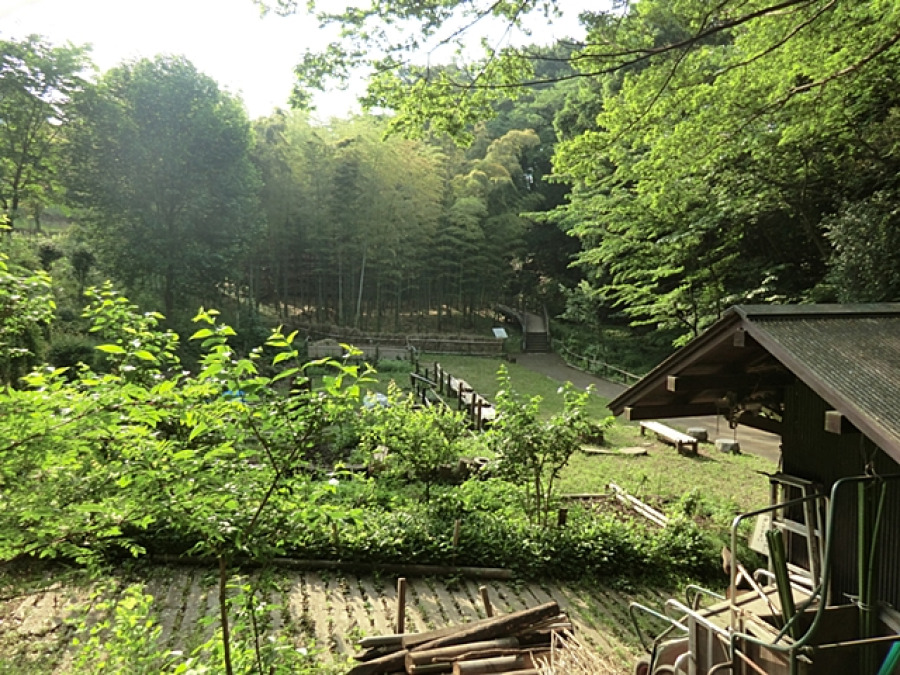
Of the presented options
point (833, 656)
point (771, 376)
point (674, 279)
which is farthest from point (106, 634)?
point (674, 279)

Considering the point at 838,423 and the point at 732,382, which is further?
the point at 732,382

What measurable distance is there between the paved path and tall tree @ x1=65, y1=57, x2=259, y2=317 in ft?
46.1

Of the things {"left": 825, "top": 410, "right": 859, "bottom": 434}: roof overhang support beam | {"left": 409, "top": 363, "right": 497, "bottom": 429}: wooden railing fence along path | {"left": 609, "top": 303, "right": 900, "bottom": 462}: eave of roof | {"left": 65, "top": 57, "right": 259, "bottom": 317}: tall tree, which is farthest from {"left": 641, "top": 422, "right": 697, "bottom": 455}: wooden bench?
{"left": 65, "top": 57, "right": 259, "bottom": 317}: tall tree

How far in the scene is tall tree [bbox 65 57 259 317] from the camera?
59.8ft

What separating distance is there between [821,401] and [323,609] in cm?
462

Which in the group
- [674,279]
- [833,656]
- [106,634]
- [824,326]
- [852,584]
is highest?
[674,279]

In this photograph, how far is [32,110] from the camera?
16.6 meters

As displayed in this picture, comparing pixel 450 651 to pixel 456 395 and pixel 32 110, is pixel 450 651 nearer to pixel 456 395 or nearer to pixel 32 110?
pixel 456 395

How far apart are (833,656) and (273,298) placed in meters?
29.8

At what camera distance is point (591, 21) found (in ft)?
15.5

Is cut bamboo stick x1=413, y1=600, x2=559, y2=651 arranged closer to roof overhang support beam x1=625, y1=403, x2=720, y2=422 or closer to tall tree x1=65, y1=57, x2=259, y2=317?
roof overhang support beam x1=625, y1=403, x2=720, y2=422

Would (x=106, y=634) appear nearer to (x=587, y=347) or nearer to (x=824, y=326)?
(x=824, y=326)

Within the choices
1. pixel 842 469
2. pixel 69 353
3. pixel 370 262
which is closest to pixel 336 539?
pixel 842 469

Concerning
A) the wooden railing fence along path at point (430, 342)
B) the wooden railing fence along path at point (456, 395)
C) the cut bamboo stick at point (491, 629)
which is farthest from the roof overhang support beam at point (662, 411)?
the wooden railing fence along path at point (430, 342)
